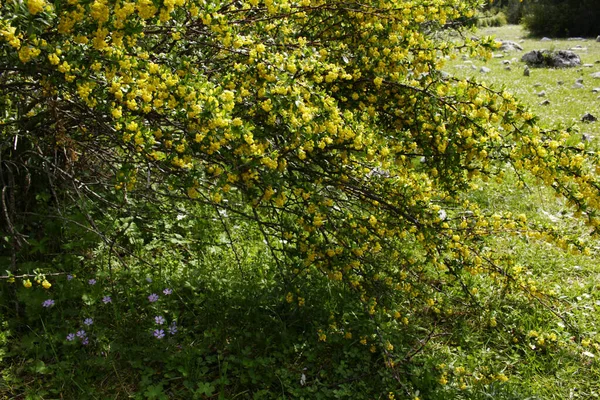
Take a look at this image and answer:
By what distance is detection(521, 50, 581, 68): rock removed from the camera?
43.3 ft

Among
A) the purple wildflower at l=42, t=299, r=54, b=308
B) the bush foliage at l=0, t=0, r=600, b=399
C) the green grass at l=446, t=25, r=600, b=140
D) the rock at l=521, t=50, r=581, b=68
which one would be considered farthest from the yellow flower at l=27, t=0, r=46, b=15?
the rock at l=521, t=50, r=581, b=68

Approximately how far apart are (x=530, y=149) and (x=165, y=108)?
1799 mm

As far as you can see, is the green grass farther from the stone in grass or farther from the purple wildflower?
the purple wildflower

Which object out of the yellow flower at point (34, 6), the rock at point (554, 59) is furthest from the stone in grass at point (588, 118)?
the yellow flower at point (34, 6)

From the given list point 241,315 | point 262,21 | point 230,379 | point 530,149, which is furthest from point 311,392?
point 262,21

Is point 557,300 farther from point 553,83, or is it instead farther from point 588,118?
point 553,83

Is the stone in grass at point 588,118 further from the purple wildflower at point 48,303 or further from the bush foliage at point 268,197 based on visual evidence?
the purple wildflower at point 48,303

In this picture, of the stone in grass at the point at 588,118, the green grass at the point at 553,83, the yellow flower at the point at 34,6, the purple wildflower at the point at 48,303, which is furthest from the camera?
the green grass at the point at 553,83

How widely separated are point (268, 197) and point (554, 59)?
44.1 ft

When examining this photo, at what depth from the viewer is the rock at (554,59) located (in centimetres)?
1319

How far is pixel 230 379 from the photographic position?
2.69 m

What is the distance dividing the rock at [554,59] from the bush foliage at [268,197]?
11.7m

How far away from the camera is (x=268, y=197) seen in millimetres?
2363

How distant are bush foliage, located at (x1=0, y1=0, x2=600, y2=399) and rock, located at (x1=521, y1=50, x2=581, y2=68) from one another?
11703 mm
